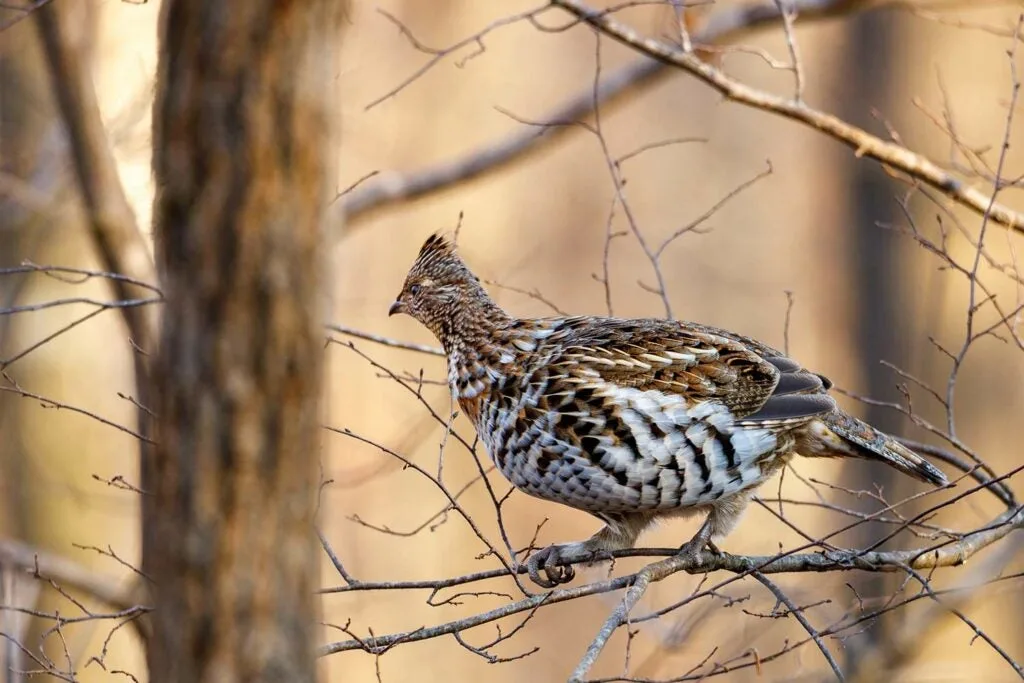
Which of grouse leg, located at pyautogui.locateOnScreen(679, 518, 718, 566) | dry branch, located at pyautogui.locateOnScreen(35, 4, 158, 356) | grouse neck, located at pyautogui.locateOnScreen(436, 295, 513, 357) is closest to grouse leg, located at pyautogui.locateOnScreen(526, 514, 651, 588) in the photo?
grouse leg, located at pyautogui.locateOnScreen(679, 518, 718, 566)

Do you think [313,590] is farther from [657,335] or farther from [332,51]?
[657,335]

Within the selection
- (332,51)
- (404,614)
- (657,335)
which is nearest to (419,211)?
(404,614)

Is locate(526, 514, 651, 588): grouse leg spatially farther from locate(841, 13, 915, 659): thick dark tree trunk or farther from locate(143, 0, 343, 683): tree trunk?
locate(841, 13, 915, 659): thick dark tree trunk

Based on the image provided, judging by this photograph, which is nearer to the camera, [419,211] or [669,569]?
[669,569]

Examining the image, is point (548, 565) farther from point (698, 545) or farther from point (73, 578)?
point (73, 578)

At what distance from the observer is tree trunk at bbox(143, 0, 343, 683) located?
2.51 meters

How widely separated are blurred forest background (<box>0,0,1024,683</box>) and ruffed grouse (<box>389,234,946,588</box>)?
1.72ft

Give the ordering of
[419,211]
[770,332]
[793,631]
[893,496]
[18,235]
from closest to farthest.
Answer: [18,235]
[893,496]
[793,631]
[419,211]
[770,332]

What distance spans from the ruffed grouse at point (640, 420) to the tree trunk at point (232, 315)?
181 centimetres

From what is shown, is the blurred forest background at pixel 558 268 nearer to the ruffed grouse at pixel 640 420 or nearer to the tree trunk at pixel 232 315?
the ruffed grouse at pixel 640 420

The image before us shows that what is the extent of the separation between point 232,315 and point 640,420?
203 cm

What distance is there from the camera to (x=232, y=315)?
2531 millimetres

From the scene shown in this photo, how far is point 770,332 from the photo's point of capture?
22.7 metres

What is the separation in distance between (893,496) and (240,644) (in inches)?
311
